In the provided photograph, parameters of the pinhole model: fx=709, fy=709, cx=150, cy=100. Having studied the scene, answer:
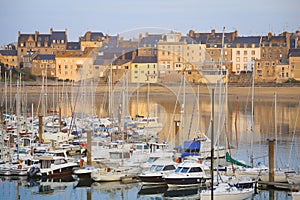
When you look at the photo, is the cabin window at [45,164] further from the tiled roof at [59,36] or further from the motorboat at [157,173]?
the tiled roof at [59,36]

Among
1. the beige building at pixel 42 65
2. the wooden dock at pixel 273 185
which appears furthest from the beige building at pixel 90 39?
the wooden dock at pixel 273 185

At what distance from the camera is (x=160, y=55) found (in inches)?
1628

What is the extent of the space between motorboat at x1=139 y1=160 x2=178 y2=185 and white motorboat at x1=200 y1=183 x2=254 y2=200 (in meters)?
1.75

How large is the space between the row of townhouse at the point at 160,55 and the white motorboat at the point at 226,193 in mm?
16333

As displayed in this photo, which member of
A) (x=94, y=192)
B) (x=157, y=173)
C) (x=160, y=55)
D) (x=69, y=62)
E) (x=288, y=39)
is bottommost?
(x=94, y=192)

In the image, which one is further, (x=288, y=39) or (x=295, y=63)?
Answer: (x=288, y=39)

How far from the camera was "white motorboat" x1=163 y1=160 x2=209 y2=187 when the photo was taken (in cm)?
1259

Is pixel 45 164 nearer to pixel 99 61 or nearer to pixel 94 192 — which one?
pixel 94 192

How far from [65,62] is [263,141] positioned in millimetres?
30688

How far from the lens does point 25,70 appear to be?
160ft

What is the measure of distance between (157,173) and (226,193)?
2124mm

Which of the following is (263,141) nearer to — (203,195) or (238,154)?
(238,154)

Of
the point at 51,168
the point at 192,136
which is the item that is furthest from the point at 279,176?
the point at 192,136

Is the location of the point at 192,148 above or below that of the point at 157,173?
above
